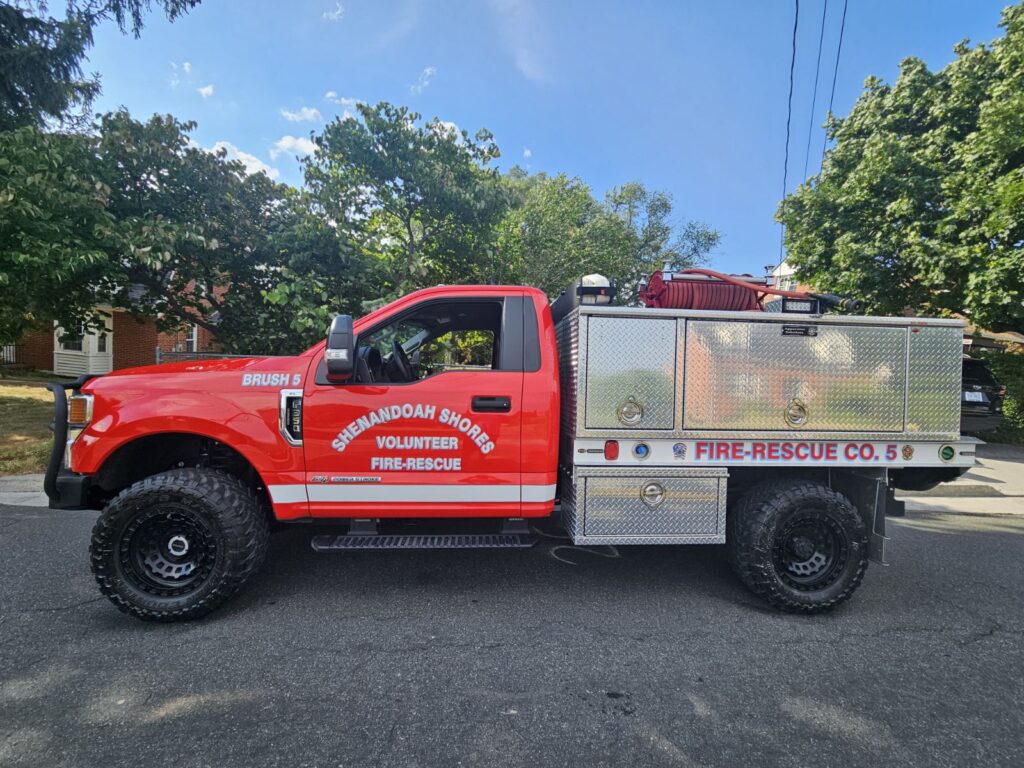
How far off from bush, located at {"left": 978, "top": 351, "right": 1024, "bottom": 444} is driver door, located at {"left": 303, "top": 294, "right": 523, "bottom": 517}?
12771mm

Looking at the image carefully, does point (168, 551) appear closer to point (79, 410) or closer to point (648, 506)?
point (79, 410)

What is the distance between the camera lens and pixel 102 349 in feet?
63.4

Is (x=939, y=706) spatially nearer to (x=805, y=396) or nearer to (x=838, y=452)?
(x=838, y=452)

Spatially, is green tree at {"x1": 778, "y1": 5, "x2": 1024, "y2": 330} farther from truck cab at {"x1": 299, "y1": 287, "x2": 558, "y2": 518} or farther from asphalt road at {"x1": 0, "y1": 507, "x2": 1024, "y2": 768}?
truck cab at {"x1": 299, "y1": 287, "x2": 558, "y2": 518}

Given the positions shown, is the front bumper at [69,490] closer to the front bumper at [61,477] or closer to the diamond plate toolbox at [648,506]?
the front bumper at [61,477]

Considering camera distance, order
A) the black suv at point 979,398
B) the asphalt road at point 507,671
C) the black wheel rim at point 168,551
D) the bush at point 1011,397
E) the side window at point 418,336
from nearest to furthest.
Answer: the asphalt road at point 507,671
the black wheel rim at point 168,551
the side window at point 418,336
the black suv at point 979,398
the bush at point 1011,397

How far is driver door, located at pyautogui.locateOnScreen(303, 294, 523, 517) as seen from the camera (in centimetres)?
324

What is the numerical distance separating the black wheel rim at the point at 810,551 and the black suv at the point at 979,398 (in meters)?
5.70

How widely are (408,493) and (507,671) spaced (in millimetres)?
1196

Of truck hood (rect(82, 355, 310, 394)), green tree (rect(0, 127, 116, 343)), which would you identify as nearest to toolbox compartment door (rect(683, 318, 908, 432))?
truck hood (rect(82, 355, 310, 394))

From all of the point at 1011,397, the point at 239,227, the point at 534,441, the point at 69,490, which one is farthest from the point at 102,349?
the point at 1011,397

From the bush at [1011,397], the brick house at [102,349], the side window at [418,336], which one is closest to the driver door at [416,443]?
the side window at [418,336]

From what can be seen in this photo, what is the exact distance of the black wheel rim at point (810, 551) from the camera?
3.43 m

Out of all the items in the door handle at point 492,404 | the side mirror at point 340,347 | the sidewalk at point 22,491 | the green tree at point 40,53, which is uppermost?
the green tree at point 40,53
